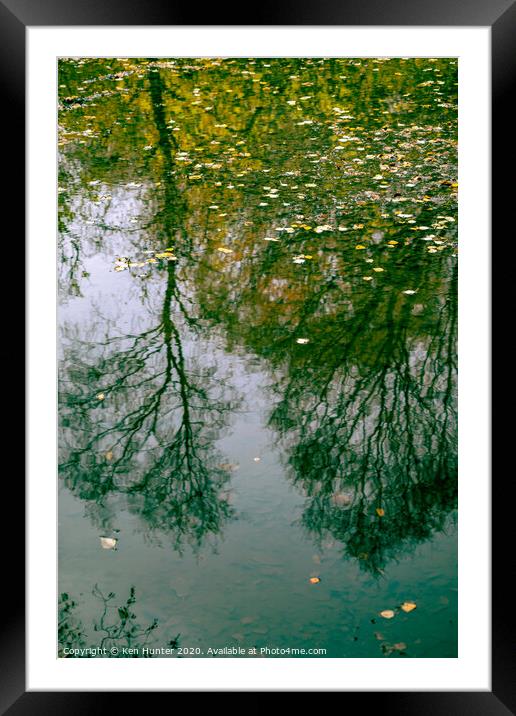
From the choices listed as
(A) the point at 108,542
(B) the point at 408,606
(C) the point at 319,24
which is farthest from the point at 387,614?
(C) the point at 319,24

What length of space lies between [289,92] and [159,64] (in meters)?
2.35

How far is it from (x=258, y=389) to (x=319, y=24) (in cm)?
289

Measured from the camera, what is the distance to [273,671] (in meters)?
2.26

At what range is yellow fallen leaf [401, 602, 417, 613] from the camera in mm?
3416

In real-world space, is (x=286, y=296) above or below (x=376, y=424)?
above

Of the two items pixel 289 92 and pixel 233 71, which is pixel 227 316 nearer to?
pixel 289 92

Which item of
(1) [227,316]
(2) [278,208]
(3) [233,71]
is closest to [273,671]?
(1) [227,316]

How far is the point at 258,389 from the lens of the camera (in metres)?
4.95

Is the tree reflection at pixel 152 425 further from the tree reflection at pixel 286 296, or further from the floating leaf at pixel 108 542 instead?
the floating leaf at pixel 108 542

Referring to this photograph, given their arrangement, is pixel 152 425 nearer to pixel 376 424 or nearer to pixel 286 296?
pixel 376 424

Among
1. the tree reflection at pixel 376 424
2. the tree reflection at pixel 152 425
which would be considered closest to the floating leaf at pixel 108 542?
the tree reflection at pixel 152 425

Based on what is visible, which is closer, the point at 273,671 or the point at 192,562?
the point at 273,671

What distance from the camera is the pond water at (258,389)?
3.48 m

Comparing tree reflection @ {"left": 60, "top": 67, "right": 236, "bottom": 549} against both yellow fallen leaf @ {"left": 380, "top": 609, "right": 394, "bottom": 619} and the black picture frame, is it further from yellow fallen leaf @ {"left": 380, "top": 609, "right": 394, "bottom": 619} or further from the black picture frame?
the black picture frame
